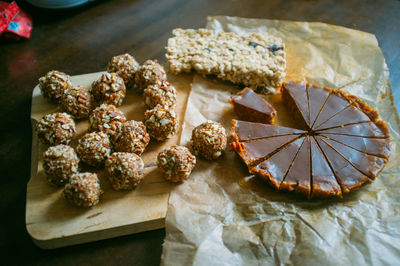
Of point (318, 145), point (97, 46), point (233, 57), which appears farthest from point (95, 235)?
point (97, 46)

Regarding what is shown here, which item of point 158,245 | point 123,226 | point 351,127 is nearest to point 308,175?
point 351,127

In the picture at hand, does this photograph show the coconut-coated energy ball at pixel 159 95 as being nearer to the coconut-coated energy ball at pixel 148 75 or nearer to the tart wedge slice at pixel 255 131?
the coconut-coated energy ball at pixel 148 75

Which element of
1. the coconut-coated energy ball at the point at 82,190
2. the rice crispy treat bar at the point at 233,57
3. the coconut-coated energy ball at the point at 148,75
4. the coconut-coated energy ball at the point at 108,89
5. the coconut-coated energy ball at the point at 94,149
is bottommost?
the coconut-coated energy ball at the point at 82,190

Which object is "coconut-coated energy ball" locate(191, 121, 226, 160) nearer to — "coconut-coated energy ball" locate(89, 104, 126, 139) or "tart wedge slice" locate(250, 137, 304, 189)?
"tart wedge slice" locate(250, 137, 304, 189)

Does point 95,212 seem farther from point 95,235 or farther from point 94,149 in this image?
point 94,149

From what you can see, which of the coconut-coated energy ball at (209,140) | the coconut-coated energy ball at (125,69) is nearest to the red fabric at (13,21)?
the coconut-coated energy ball at (125,69)

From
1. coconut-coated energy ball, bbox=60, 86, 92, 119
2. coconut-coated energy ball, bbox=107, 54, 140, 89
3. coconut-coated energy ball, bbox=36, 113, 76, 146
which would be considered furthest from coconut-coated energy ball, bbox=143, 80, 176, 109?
coconut-coated energy ball, bbox=36, 113, 76, 146

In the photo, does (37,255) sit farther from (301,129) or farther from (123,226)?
(301,129)
